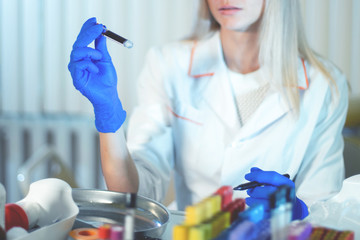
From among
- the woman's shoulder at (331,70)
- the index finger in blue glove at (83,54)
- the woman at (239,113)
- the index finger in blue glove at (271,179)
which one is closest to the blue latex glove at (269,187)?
the index finger in blue glove at (271,179)

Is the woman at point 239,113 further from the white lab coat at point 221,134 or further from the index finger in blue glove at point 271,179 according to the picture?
the index finger in blue glove at point 271,179

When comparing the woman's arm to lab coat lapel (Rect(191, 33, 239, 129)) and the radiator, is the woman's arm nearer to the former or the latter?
lab coat lapel (Rect(191, 33, 239, 129))

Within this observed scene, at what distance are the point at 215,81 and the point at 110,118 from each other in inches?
18.9

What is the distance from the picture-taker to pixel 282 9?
144cm

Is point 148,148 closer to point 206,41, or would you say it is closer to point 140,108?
point 140,108

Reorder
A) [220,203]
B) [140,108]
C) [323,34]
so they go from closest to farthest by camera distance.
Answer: [220,203], [140,108], [323,34]

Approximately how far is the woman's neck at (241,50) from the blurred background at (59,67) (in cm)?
101

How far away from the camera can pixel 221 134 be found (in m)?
1.48

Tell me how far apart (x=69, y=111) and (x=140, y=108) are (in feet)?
4.32

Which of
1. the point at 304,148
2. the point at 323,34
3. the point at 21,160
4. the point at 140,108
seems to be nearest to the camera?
the point at 304,148

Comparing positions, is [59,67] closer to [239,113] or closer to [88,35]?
[239,113]

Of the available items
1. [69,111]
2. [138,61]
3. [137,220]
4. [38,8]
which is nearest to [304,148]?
[137,220]

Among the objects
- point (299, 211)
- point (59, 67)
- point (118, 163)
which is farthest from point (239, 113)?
point (59, 67)

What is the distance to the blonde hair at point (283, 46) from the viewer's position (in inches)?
56.6
